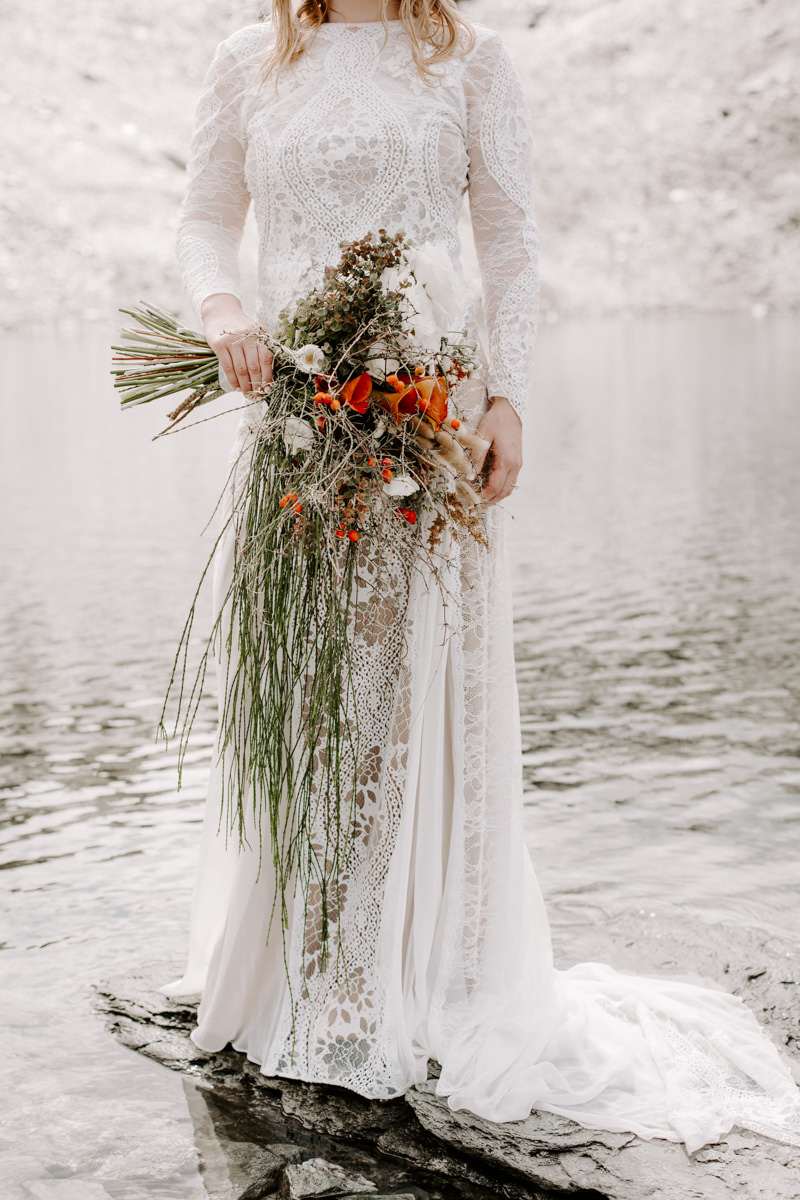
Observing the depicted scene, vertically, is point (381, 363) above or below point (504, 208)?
below

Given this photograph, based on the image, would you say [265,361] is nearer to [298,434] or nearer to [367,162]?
[298,434]

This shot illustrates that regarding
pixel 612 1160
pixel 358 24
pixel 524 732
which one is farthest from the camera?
pixel 524 732

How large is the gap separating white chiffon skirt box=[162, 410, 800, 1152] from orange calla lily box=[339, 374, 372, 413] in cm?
39

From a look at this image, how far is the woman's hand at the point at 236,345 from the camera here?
2.28m

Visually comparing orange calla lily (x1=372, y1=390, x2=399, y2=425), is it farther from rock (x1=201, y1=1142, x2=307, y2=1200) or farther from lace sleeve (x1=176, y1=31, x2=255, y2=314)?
rock (x1=201, y1=1142, x2=307, y2=1200)

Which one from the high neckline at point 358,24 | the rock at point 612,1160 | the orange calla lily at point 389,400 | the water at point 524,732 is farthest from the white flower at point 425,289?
the water at point 524,732

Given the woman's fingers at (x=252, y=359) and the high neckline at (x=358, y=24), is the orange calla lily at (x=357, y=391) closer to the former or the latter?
the woman's fingers at (x=252, y=359)

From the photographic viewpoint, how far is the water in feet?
8.73

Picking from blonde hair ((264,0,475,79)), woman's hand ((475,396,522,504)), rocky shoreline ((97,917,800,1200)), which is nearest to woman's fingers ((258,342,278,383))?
woman's hand ((475,396,522,504))

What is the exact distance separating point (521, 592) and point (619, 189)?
48.7 metres

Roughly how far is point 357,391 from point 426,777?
0.82 meters

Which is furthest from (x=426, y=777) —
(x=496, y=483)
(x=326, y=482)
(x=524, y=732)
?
(x=524, y=732)

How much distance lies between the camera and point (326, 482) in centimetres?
214

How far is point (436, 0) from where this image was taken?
2.48 metres
